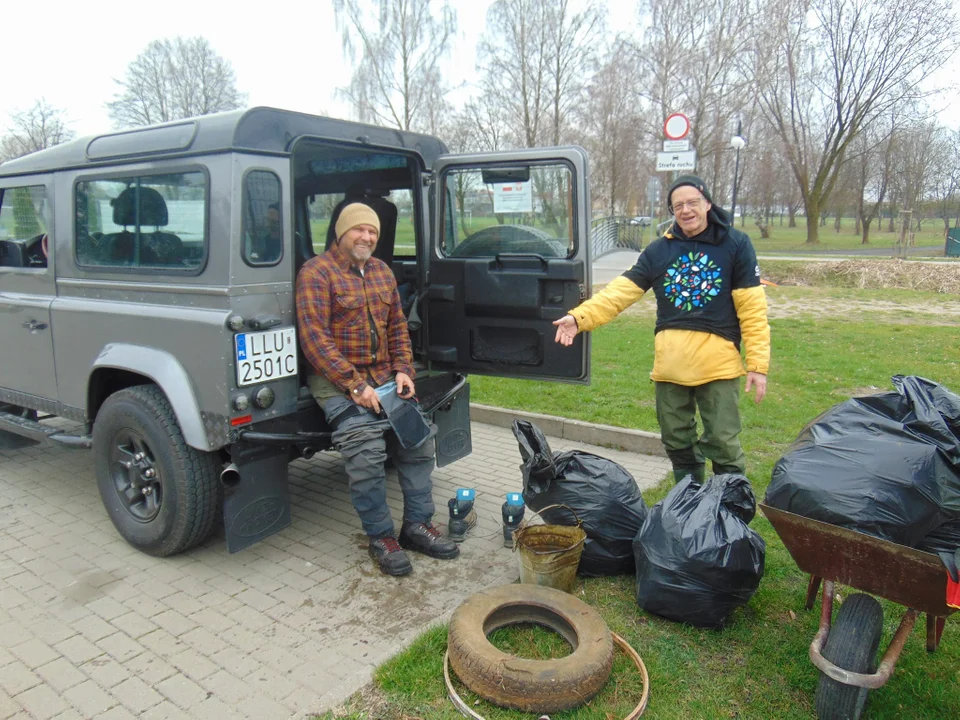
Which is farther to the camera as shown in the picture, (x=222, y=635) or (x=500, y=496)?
(x=500, y=496)

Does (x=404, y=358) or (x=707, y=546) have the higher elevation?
(x=404, y=358)

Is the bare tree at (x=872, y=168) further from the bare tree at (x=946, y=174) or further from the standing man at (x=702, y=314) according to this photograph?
the standing man at (x=702, y=314)

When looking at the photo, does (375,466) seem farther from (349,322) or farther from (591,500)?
(591,500)

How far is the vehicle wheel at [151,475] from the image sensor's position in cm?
357

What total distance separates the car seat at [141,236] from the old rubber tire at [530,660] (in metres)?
2.30

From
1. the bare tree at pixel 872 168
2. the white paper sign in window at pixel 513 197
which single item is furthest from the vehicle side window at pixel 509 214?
the bare tree at pixel 872 168

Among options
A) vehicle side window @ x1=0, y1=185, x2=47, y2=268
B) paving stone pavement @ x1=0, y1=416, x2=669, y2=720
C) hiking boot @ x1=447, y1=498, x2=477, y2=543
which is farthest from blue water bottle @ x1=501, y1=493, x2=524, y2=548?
vehicle side window @ x1=0, y1=185, x2=47, y2=268

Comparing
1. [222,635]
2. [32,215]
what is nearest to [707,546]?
[222,635]

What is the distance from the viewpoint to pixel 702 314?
362 centimetres

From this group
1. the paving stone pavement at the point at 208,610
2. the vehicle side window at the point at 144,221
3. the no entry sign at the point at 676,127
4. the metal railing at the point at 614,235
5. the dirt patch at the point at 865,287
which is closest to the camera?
the paving stone pavement at the point at 208,610

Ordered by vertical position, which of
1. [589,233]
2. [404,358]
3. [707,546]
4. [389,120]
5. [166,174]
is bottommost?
[707,546]

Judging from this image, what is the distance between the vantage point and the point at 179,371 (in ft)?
11.4

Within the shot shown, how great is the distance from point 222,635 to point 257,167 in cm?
219

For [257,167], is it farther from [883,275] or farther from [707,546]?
[883,275]
